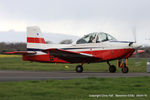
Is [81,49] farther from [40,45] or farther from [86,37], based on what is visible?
[40,45]

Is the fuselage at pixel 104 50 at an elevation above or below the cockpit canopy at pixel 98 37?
below

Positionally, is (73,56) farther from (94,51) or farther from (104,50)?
(104,50)

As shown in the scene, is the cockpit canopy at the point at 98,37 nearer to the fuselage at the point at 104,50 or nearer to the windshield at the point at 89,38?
the windshield at the point at 89,38

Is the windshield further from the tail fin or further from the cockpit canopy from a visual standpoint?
the tail fin

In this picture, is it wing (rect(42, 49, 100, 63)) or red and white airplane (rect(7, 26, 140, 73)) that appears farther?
wing (rect(42, 49, 100, 63))

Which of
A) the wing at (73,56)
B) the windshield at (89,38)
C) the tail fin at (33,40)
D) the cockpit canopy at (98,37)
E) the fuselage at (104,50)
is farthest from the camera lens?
the tail fin at (33,40)

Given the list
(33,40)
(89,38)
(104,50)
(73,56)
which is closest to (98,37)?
(89,38)

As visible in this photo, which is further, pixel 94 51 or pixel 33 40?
pixel 33 40

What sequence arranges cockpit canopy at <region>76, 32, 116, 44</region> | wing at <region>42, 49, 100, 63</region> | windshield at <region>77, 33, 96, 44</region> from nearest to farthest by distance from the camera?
wing at <region>42, 49, 100, 63</region>
cockpit canopy at <region>76, 32, 116, 44</region>
windshield at <region>77, 33, 96, 44</region>

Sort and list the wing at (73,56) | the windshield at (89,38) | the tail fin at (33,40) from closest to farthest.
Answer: the wing at (73,56), the windshield at (89,38), the tail fin at (33,40)

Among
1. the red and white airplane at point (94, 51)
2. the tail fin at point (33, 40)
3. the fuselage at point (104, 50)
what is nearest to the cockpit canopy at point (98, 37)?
the red and white airplane at point (94, 51)

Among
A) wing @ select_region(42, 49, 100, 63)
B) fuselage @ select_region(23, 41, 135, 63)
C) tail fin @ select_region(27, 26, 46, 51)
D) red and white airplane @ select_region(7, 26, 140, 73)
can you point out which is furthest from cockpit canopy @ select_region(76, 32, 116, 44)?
tail fin @ select_region(27, 26, 46, 51)

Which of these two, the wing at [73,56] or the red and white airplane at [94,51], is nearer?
the red and white airplane at [94,51]

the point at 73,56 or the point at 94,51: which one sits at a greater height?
the point at 94,51
